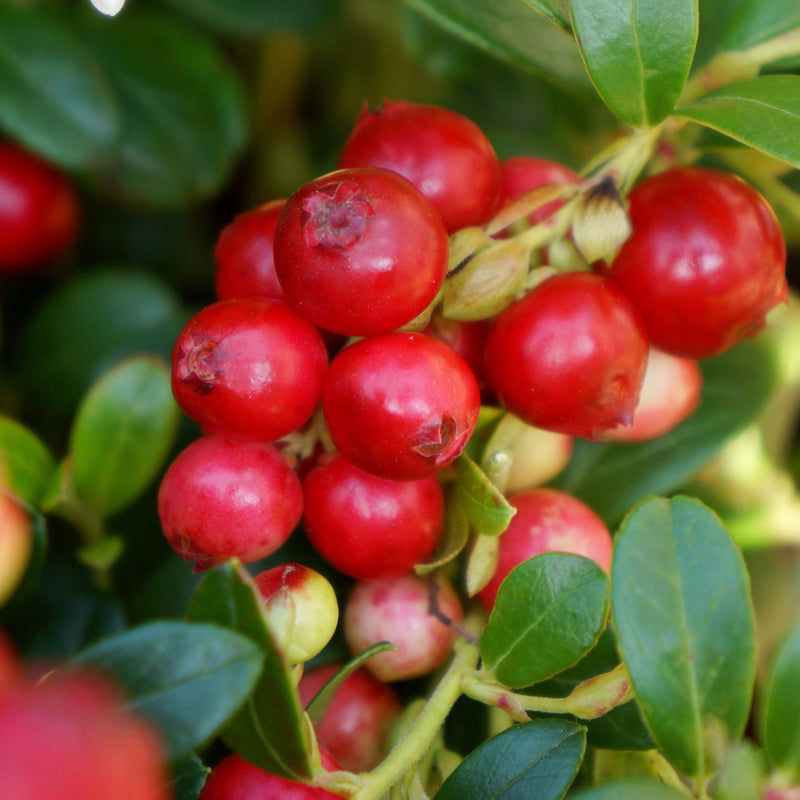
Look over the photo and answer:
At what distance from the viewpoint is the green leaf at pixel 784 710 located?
612mm

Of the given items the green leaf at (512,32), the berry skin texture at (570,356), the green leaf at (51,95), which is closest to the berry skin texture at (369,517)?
the berry skin texture at (570,356)

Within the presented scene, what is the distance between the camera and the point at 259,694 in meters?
0.56

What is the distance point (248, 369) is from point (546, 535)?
0.97 ft

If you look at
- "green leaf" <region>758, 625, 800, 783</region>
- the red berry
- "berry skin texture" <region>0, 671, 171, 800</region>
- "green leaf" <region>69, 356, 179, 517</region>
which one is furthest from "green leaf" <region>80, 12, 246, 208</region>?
"green leaf" <region>758, 625, 800, 783</region>

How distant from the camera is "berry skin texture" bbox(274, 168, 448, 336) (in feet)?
1.98

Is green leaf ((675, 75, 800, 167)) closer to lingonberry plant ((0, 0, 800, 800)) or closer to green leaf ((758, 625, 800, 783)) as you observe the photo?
lingonberry plant ((0, 0, 800, 800))

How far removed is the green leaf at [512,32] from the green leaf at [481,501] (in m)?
0.45

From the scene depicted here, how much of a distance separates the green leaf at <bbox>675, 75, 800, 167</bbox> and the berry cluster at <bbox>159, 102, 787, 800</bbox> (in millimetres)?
65

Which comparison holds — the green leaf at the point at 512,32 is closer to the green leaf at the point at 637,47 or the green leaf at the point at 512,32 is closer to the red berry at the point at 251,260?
the green leaf at the point at 637,47

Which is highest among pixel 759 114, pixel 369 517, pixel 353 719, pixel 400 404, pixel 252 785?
pixel 759 114

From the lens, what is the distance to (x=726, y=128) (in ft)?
2.21

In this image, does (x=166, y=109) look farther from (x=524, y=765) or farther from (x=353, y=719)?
(x=524, y=765)

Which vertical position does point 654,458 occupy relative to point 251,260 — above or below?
below

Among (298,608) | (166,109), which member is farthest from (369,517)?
(166,109)
